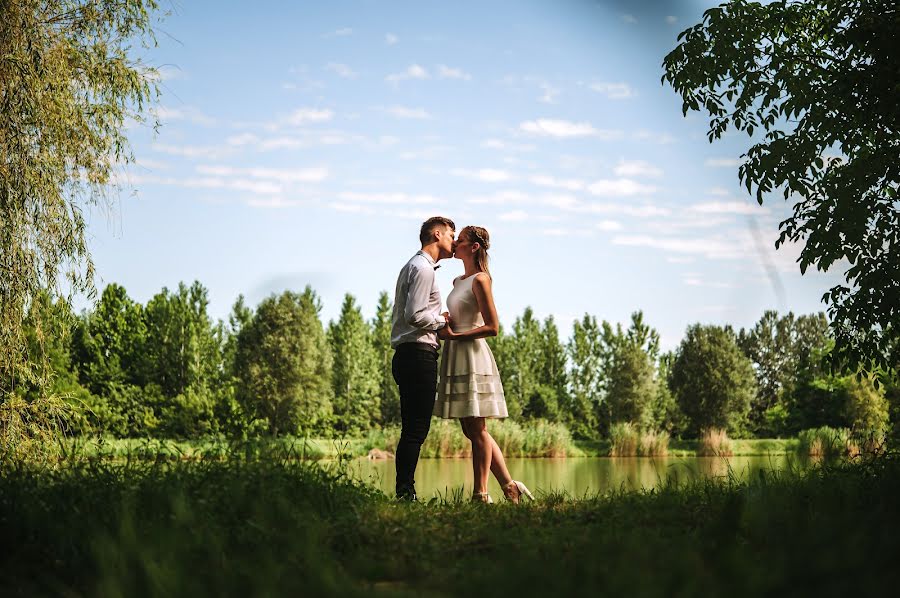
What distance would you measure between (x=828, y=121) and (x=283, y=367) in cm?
2842

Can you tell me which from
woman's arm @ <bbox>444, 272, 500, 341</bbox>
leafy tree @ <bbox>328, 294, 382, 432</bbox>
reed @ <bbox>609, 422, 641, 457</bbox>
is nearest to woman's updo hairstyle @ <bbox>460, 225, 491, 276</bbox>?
woman's arm @ <bbox>444, 272, 500, 341</bbox>

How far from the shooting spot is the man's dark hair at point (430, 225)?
249 inches

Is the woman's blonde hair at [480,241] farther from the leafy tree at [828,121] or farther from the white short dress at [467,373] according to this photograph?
the leafy tree at [828,121]

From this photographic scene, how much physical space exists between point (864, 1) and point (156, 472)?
23.5 feet

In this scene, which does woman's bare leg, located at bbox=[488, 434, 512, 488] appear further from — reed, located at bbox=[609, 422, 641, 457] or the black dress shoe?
reed, located at bbox=[609, 422, 641, 457]

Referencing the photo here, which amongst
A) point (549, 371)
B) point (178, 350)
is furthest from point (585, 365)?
point (178, 350)

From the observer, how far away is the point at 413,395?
607 cm

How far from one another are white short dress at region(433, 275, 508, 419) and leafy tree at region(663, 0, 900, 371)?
348cm

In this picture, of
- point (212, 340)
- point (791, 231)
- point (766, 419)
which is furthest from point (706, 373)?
point (791, 231)

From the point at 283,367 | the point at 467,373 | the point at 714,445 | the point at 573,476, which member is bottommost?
the point at 714,445

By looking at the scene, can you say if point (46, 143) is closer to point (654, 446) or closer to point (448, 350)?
point (448, 350)

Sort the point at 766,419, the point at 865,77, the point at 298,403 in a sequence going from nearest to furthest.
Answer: the point at 865,77, the point at 298,403, the point at 766,419

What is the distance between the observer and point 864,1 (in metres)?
7.35

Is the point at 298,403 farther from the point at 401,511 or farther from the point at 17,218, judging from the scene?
the point at 401,511
